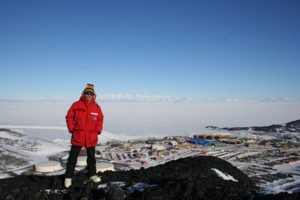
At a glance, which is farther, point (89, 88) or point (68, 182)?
point (68, 182)

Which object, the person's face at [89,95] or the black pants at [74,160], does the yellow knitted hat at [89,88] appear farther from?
the black pants at [74,160]

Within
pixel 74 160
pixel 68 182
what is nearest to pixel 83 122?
pixel 74 160

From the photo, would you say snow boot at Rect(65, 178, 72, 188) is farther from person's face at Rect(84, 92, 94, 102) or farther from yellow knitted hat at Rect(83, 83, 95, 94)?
yellow knitted hat at Rect(83, 83, 95, 94)

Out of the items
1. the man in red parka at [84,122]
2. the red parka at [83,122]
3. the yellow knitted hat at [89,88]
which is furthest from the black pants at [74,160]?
the yellow knitted hat at [89,88]

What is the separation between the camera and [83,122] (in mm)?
5152

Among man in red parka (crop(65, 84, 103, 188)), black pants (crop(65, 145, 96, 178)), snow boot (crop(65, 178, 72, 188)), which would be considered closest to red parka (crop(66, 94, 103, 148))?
Answer: man in red parka (crop(65, 84, 103, 188))

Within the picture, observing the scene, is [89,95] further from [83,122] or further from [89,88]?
[83,122]

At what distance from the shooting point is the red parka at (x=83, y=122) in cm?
513

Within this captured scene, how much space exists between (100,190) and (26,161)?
1182 inches

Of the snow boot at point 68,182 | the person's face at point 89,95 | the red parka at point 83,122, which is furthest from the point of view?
the snow boot at point 68,182

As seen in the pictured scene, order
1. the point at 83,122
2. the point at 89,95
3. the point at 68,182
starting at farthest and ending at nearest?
1. the point at 68,182
2. the point at 89,95
3. the point at 83,122

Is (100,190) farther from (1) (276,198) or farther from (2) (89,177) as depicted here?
(1) (276,198)

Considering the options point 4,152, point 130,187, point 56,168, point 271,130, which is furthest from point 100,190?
point 271,130

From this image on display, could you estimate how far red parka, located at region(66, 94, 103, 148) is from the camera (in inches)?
202
